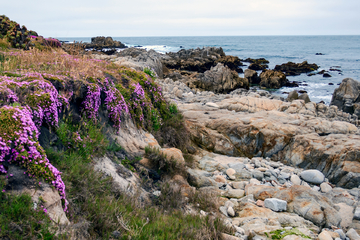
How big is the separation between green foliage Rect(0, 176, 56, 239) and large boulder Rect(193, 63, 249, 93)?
24.9m

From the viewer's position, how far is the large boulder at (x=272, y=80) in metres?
36.1

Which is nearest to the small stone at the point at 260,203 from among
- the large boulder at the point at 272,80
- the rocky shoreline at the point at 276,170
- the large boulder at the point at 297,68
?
the rocky shoreline at the point at 276,170

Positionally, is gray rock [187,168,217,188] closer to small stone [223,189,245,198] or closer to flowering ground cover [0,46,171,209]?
small stone [223,189,245,198]

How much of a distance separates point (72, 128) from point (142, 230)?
8.23 feet

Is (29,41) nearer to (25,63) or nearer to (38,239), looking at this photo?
(25,63)

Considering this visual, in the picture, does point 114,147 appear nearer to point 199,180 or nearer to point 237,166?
point 199,180

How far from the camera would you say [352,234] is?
4984 mm

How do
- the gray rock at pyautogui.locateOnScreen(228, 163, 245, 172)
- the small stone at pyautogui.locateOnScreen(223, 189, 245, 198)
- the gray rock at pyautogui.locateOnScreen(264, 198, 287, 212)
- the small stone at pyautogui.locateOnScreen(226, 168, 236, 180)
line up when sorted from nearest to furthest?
the gray rock at pyautogui.locateOnScreen(264, 198, 287, 212) < the small stone at pyautogui.locateOnScreen(223, 189, 245, 198) < the small stone at pyautogui.locateOnScreen(226, 168, 236, 180) < the gray rock at pyautogui.locateOnScreen(228, 163, 245, 172)

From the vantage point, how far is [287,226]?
16.0 feet

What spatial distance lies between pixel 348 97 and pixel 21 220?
27.7m

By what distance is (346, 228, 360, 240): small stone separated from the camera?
491 cm

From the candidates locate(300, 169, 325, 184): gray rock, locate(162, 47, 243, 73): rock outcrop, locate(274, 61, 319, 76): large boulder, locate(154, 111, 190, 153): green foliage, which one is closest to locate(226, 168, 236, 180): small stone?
locate(154, 111, 190, 153): green foliage

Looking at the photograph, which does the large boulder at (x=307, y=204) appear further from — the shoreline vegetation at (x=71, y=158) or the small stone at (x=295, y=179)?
the small stone at (x=295, y=179)

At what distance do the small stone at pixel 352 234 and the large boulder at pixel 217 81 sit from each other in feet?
74.2
